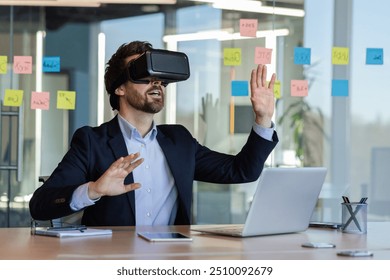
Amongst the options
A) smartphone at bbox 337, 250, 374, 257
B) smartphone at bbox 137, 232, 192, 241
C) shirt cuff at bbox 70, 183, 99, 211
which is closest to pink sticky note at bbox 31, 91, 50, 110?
shirt cuff at bbox 70, 183, 99, 211

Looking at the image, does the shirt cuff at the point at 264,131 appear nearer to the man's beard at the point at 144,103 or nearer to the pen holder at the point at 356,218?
the man's beard at the point at 144,103

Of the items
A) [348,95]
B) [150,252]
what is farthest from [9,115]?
[150,252]

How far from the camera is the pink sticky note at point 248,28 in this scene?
5156 millimetres

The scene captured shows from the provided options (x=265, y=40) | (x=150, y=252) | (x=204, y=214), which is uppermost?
(x=265, y=40)

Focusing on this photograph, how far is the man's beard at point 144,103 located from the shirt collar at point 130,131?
70 millimetres

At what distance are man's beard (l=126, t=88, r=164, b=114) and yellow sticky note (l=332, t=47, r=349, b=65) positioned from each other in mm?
2331

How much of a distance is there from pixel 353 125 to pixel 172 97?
113 centimetres

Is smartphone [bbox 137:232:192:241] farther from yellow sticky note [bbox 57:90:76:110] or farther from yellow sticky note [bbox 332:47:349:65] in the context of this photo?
yellow sticky note [bbox 332:47:349:65]

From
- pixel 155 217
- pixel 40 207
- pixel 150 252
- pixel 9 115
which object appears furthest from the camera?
pixel 9 115

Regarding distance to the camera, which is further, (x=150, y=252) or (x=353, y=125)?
(x=353, y=125)

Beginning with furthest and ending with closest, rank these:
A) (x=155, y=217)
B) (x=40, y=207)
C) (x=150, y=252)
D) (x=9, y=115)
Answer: (x=9, y=115), (x=155, y=217), (x=40, y=207), (x=150, y=252)

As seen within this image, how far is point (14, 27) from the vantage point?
5121mm

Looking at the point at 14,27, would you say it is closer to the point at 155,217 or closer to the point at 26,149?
the point at 26,149

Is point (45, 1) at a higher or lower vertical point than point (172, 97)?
higher
